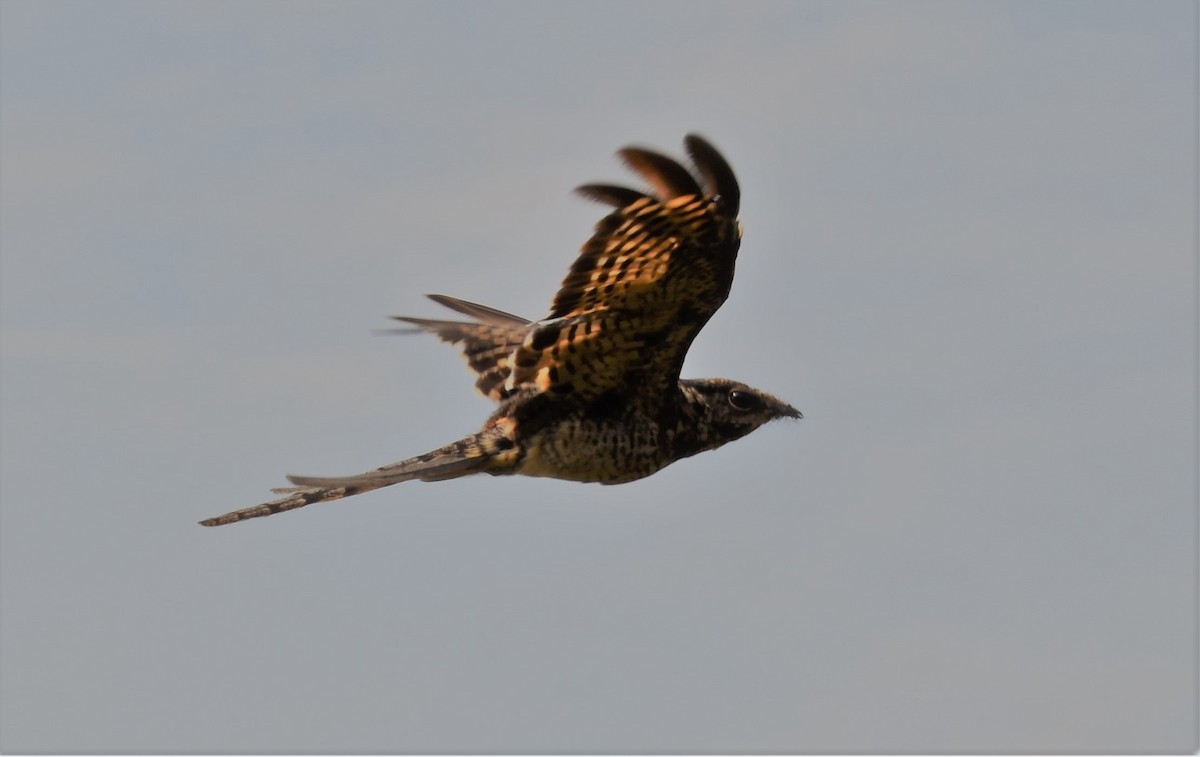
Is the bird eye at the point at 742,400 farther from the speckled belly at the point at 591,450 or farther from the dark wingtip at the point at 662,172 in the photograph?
the dark wingtip at the point at 662,172

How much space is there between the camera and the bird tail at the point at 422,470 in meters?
11.6

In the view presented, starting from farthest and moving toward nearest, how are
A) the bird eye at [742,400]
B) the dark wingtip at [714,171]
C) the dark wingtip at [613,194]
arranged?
the bird eye at [742,400] → the dark wingtip at [613,194] → the dark wingtip at [714,171]

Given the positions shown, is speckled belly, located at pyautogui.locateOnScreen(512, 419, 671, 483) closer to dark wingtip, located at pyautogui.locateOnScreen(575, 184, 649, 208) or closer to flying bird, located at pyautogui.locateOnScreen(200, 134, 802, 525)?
flying bird, located at pyautogui.locateOnScreen(200, 134, 802, 525)

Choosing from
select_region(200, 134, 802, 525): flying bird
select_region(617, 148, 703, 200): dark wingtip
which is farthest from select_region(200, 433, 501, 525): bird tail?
select_region(617, 148, 703, 200): dark wingtip

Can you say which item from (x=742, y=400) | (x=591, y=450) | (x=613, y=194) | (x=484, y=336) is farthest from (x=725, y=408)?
(x=613, y=194)

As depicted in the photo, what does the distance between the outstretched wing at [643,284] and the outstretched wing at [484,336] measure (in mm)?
1188

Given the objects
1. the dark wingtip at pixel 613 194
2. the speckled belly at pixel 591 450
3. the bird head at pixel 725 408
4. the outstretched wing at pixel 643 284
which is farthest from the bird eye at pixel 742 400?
the dark wingtip at pixel 613 194

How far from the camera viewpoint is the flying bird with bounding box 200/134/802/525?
10359mm

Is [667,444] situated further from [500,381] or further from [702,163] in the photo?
[702,163]

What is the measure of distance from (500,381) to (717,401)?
1.44 meters

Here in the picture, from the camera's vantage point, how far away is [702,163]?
32.4 ft

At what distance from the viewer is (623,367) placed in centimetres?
1191

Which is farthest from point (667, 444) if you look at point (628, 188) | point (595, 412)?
point (628, 188)

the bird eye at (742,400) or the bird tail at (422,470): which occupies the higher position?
the bird eye at (742,400)
